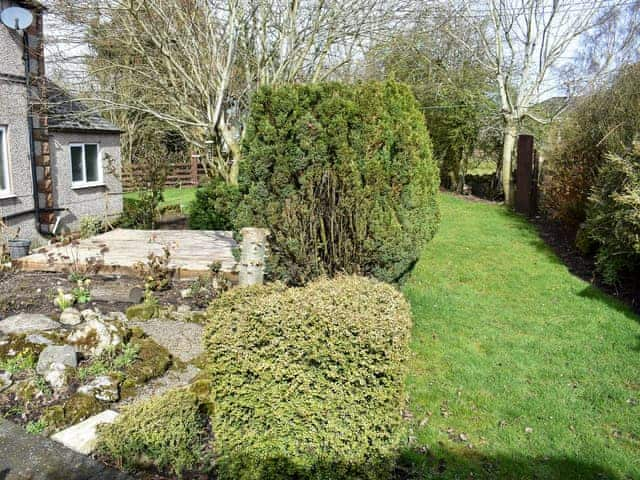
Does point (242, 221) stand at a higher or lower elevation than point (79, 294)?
higher

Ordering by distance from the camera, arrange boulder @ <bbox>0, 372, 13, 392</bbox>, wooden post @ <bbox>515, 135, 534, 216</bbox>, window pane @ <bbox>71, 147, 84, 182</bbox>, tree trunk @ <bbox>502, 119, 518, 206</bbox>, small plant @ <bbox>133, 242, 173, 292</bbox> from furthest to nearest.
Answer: tree trunk @ <bbox>502, 119, 518, 206</bbox>, wooden post @ <bbox>515, 135, 534, 216</bbox>, window pane @ <bbox>71, 147, 84, 182</bbox>, small plant @ <bbox>133, 242, 173, 292</bbox>, boulder @ <bbox>0, 372, 13, 392</bbox>

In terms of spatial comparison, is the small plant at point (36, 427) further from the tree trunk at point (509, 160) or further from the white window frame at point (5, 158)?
the tree trunk at point (509, 160)

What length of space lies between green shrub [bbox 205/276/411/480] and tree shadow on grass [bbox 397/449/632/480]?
768mm

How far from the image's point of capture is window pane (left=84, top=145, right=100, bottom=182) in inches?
479

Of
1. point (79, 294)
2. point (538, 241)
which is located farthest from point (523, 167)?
point (79, 294)

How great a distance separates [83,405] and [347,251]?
2.70m

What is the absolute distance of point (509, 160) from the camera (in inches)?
581

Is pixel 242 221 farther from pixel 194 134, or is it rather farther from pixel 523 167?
pixel 523 167

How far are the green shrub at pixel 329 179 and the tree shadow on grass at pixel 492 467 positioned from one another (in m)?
2.10

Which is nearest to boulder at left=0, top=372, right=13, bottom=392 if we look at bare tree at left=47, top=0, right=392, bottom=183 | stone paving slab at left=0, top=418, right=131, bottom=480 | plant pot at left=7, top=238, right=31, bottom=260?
stone paving slab at left=0, top=418, right=131, bottom=480

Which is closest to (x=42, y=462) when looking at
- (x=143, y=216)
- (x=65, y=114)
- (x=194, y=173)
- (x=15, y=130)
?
(x=15, y=130)

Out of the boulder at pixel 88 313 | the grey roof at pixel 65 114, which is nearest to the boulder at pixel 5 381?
the boulder at pixel 88 313

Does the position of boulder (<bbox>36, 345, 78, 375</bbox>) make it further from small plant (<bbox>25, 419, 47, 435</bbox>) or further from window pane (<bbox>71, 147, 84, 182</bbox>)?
window pane (<bbox>71, 147, 84, 182</bbox>)

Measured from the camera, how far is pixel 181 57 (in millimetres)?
8453
